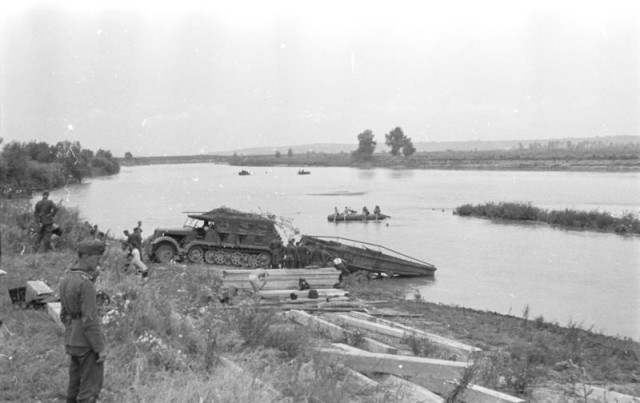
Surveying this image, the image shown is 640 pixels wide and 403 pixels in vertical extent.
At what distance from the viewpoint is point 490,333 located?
14.5m

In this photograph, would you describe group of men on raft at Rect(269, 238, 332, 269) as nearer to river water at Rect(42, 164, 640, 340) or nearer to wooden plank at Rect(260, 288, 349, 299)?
river water at Rect(42, 164, 640, 340)

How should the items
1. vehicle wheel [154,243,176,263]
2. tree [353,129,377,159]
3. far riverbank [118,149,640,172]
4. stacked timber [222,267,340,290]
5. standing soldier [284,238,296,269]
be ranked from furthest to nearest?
tree [353,129,377,159]
far riverbank [118,149,640,172]
vehicle wheel [154,243,176,263]
standing soldier [284,238,296,269]
stacked timber [222,267,340,290]

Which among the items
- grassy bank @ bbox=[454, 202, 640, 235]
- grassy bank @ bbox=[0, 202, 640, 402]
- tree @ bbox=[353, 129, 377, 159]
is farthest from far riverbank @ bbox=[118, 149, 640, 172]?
grassy bank @ bbox=[0, 202, 640, 402]

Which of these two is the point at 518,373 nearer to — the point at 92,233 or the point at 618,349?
the point at 618,349

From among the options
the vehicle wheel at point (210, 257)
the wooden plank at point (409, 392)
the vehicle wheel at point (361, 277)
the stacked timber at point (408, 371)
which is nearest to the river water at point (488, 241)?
the vehicle wheel at point (361, 277)

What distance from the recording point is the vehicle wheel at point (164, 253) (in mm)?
22359

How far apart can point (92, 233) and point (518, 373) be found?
14.3 metres

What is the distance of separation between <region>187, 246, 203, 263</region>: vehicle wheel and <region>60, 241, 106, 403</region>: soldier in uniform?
16.4 meters

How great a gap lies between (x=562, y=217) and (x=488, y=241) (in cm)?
1048

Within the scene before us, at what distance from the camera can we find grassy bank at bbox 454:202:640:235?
42.1 m

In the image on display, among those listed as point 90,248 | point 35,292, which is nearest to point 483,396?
point 90,248

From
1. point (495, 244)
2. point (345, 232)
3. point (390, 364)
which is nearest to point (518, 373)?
point (390, 364)

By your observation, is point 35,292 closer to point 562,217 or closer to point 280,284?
point 280,284

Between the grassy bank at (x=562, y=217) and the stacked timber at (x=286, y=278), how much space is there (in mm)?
30204
